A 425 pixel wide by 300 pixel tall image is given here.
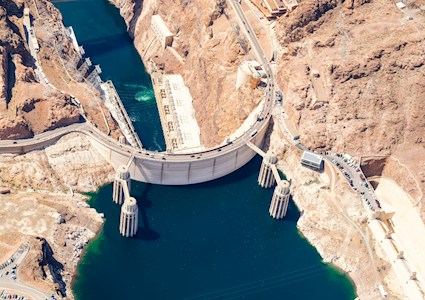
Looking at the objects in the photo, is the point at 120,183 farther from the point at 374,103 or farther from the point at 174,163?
the point at 374,103

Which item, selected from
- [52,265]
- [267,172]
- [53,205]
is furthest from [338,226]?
[53,205]

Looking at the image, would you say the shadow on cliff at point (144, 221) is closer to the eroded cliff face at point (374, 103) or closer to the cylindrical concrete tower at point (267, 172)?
the cylindrical concrete tower at point (267, 172)

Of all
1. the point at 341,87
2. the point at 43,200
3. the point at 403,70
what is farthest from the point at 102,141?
the point at 403,70

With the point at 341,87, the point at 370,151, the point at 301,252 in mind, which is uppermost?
the point at 341,87

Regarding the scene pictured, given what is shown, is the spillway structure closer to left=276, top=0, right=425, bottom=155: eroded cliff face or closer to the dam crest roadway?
the dam crest roadway

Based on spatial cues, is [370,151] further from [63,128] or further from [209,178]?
[63,128]

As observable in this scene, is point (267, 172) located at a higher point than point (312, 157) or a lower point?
lower
